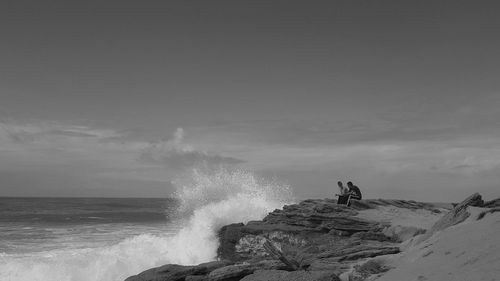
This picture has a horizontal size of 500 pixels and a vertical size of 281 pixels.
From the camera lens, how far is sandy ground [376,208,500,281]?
659cm

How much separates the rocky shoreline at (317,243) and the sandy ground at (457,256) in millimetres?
504

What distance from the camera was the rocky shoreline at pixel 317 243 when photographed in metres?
9.39

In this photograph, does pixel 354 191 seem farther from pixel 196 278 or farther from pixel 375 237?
pixel 196 278

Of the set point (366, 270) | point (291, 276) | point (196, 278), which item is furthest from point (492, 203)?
point (196, 278)

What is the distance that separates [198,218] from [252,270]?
15562 millimetres

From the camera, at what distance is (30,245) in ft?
89.0

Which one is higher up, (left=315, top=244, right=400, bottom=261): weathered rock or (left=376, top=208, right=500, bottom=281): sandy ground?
(left=376, top=208, right=500, bottom=281): sandy ground

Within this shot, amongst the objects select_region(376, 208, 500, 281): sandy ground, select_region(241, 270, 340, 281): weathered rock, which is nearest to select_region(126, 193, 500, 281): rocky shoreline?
select_region(241, 270, 340, 281): weathered rock

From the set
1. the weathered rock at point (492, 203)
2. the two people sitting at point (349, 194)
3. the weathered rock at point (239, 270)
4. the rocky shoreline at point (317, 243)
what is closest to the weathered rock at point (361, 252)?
the rocky shoreline at point (317, 243)

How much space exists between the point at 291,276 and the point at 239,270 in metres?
1.46

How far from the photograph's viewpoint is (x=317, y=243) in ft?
52.9

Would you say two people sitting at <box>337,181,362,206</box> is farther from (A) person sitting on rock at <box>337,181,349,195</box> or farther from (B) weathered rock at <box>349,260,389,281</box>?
(B) weathered rock at <box>349,260,389,281</box>

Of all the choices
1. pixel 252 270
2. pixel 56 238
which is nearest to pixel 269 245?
pixel 252 270

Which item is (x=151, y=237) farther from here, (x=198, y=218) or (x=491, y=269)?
(x=491, y=269)
